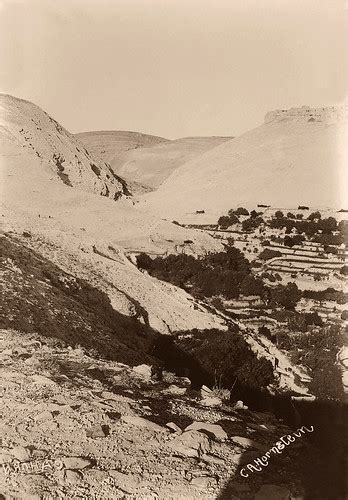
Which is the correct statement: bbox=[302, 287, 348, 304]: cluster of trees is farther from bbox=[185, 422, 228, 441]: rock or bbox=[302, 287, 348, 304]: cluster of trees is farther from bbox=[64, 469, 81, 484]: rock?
bbox=[64, 469, 81, 484]: rock

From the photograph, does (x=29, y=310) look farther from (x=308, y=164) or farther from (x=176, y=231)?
(x=308, y=164)

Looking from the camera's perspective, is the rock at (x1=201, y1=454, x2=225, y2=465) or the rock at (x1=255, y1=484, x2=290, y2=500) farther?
the rock at (x1=201, y1=454, x2=225, y2=465)

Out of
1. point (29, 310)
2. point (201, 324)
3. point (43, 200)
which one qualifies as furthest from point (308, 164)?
point (29, 310)

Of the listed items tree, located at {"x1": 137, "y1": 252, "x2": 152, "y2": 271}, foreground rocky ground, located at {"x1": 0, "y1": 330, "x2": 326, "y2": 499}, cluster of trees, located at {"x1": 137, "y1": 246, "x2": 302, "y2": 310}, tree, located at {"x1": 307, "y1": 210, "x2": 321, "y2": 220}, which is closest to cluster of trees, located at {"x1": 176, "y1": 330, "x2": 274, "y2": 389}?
foreground rocky ground, located at {"x1": 0, "y1": 330, "x2": 326, "y2": 499}

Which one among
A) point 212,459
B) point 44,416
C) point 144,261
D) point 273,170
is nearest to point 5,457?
point 44,416

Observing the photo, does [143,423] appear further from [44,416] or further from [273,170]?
[273,170]

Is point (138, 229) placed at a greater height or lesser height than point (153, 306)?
greater
